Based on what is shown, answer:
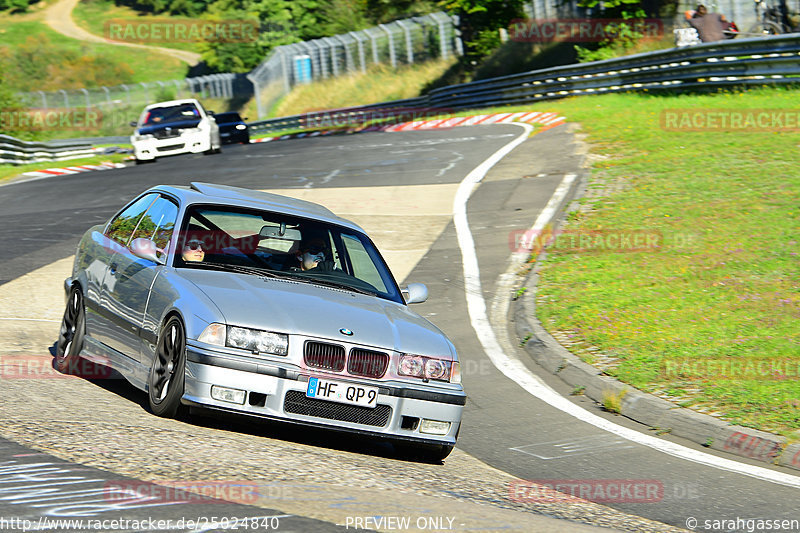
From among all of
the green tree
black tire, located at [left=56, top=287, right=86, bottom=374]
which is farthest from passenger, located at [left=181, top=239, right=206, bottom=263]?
the green tree

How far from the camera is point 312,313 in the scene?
6402 millimetres

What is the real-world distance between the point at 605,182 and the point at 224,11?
87.0 m

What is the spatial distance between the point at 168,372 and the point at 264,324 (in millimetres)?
698

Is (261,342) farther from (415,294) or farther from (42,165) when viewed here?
(42,165)

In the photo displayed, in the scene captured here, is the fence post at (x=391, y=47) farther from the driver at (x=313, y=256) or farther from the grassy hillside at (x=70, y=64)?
the grassy hillside at (x=70, y=64)

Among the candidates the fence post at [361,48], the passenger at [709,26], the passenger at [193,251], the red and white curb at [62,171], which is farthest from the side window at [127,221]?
the fence post at [361,48]

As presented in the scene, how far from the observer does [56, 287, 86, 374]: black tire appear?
7.98 m

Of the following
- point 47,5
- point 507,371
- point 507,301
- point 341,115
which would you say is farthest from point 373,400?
Result: point 47,5

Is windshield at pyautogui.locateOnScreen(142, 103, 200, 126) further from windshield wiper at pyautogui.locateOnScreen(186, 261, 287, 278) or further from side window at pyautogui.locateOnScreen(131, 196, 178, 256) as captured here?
windshield wiper at pyautogui.locateOnScreen(186, 261, 287, 278)

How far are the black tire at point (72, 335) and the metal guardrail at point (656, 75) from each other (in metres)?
19.0

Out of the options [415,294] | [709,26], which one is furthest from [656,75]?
[415,294]

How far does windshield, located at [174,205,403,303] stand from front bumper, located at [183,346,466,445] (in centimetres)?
117

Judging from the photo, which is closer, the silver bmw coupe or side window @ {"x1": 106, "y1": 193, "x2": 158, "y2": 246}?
the silver bmw coupe

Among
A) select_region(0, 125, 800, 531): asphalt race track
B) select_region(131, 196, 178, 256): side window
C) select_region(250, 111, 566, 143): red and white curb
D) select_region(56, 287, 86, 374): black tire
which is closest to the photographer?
select_region(0, 125, 800, 531): asphalt race track
